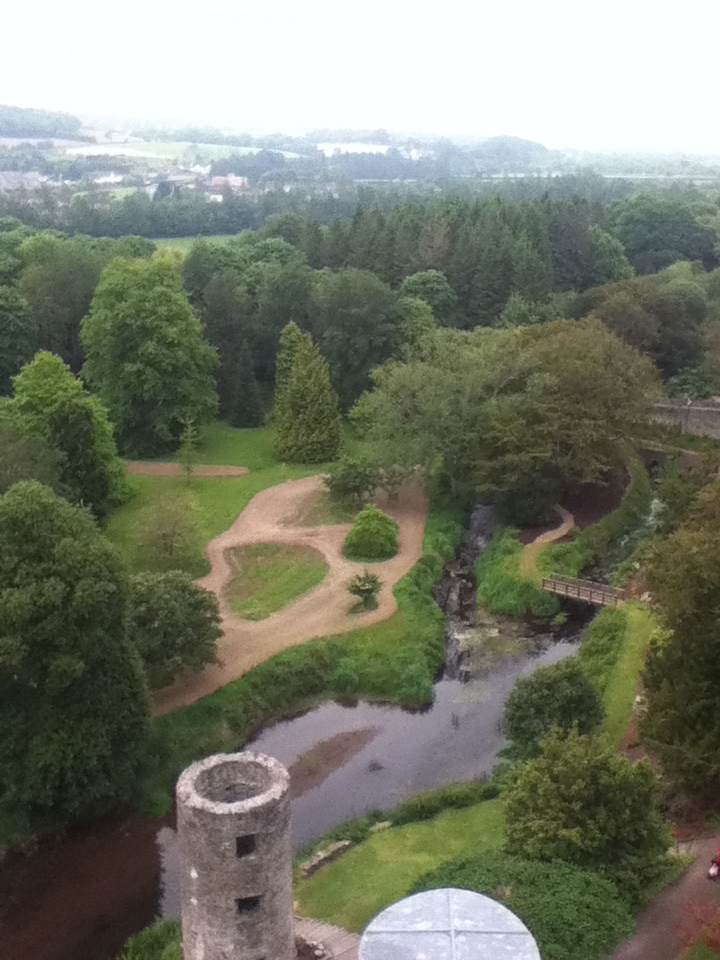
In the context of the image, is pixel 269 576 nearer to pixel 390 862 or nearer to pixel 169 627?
pixel 169 627

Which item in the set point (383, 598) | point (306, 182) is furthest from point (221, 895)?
point (306, 182)

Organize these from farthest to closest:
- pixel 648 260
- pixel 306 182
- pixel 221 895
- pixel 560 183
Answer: pixel 306 182
pixel 560 183
pixel 648 260
pixel 221 895

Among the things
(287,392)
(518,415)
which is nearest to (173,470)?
(287,392)

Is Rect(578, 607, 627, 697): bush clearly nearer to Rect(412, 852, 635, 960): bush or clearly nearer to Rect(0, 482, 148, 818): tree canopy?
Rect(412, 852, 635, 960): bush

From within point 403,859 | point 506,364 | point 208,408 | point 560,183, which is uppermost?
point 560,183

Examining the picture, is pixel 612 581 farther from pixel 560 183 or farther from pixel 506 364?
pixel 560 183

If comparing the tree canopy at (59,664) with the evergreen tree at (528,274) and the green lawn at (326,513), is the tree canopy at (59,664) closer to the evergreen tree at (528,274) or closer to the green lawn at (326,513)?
the green lawn at (326,513)
